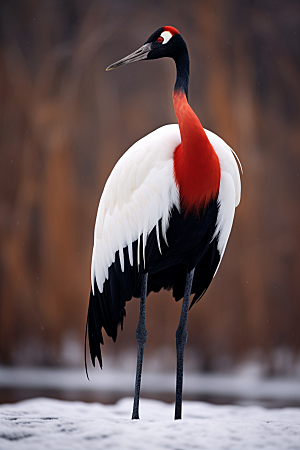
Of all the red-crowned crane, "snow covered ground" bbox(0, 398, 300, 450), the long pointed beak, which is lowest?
"snow covered ground" bbox(0, 398, 300, 450)

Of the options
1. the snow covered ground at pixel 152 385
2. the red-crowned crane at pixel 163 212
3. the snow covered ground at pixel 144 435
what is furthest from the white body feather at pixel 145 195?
the snow covered ground at pixel 152 385

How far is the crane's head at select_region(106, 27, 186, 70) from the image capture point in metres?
1.32

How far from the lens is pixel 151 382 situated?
270 cm

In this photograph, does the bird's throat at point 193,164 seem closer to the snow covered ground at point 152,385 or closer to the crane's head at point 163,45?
the crane's head at point 163,45

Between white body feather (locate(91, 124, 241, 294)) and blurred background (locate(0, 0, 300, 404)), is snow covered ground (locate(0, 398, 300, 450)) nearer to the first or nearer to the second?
white body feather (locate(91, 124, 241, 294))

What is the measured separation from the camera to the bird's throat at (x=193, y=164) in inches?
45.9

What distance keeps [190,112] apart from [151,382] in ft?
A: 6.32

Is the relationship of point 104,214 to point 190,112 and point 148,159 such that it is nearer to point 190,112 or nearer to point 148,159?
point 148,159

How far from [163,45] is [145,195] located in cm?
45

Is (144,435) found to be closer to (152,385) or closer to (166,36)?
(166,36)

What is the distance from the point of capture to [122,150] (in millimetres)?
2992

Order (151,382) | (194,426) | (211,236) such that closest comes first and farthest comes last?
(194,426) < (211,236) < (151,382)

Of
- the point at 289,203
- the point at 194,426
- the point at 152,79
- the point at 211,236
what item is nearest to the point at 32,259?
the point at 152,79

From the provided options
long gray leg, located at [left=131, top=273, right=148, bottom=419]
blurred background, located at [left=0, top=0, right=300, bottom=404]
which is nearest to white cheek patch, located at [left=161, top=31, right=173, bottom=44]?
long gray leg, located at [left=131, top=273, right=148, bottom=419]
